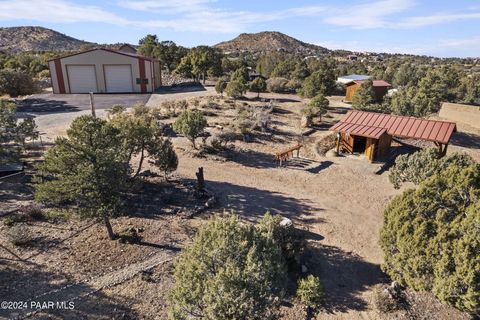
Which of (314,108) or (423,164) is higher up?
(314,108)

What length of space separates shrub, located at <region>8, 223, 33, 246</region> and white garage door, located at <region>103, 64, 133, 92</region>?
120 feet

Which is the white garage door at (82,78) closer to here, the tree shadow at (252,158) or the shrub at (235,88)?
the shrub at (235,88)

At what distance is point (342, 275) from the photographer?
508 inches

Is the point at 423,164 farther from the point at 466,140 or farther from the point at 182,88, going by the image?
the point at 182,88

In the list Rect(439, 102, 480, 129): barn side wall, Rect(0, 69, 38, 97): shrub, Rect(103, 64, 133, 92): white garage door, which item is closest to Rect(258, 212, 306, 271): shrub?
Rect(439, 102, 480, 129): barn side wall

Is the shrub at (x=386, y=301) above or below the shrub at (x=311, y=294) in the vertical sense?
below

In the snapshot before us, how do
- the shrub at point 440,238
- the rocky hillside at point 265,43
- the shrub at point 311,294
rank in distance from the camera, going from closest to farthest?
the shrub at point 440,238
the shrub at point 311,294
the rocky hillside at point 265,43

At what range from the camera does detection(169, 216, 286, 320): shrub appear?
7.88 metres

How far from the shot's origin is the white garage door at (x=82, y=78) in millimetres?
45469

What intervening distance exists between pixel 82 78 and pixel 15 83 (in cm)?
816

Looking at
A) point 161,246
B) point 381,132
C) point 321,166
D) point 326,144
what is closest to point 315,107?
point 326,144

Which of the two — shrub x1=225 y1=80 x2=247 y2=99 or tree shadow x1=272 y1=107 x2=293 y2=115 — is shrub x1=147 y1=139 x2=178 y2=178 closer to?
tree shadow x1=272 y1=107 x2=293 y2=115

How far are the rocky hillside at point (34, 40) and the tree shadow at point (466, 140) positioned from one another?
149902 millimetres

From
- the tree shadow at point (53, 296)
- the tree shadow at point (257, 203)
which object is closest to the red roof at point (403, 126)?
the tree shadow at point (257, 203)
